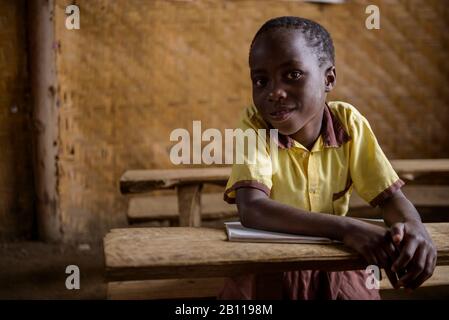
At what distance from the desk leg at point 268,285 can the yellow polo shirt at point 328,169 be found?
316 millimetres

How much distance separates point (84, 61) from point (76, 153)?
658 mm

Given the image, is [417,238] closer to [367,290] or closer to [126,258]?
[367,290]

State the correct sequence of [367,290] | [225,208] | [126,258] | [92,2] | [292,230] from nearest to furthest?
[126,258], [292,230], [367,290], [225,208], [92,2]

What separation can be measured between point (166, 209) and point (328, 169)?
1.89m

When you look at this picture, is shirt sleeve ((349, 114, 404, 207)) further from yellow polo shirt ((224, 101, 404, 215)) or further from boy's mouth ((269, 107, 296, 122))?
boy's mouth ((269, 107, 296, 122))

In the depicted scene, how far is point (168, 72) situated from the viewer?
4125mm

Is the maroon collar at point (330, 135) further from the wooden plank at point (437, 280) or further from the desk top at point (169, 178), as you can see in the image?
the desk top at point (169, 178)

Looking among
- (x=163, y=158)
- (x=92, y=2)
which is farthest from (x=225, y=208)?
(x=92, y=2)

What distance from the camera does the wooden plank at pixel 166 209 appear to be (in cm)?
328

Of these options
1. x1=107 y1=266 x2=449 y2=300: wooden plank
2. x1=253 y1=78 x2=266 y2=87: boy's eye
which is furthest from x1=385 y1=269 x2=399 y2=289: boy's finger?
x1=107 y1=266 x2=449 y2=300: wooden plank

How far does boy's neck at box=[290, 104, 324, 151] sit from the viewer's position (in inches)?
66.2

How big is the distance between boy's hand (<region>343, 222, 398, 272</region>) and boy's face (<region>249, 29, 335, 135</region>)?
0.42 m

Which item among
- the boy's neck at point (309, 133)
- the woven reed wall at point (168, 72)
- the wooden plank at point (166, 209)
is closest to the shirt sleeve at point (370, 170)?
the boy's neck at point (309, 133)

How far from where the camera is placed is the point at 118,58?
159 inches
